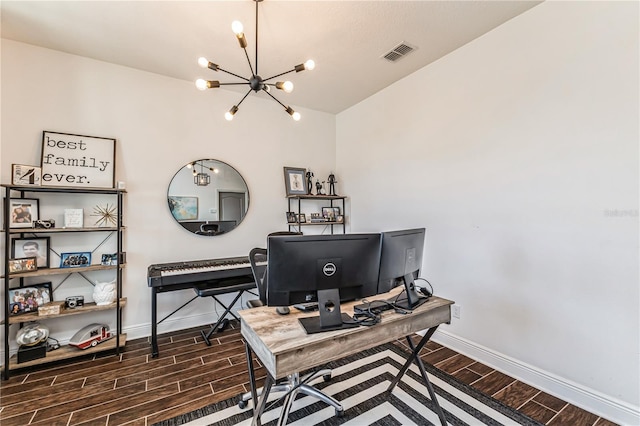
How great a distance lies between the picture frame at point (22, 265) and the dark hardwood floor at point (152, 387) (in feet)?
2.73

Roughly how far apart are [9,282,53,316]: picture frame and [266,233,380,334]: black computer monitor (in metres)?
2.46

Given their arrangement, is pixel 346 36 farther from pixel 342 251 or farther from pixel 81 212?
pixel 81 212

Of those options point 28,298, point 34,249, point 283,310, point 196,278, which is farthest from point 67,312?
point 283,310

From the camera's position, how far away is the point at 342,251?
146 centimetres

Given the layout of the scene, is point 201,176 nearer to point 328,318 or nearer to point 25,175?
point 25,175

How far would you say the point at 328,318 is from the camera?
1396mm

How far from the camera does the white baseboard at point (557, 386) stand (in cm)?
175

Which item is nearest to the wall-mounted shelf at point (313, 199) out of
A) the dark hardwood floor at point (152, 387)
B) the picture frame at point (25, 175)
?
the dark hardwood floor at point (152, 387)

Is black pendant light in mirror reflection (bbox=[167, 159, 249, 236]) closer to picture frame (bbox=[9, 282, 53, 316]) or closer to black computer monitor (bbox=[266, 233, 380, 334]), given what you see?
picture frame (bbox=[9, 282, 53, 316])

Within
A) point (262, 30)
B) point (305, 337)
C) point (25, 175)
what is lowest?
point (305, 337)

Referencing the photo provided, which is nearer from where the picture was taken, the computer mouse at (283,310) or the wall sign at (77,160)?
the computer mouse at (283,310)

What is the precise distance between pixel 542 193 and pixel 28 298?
14.0ft

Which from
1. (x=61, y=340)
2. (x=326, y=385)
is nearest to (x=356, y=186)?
(x=326, y=385)

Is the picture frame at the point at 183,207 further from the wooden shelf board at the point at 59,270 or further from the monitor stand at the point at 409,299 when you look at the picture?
the monitor stand at the point at 409,299
